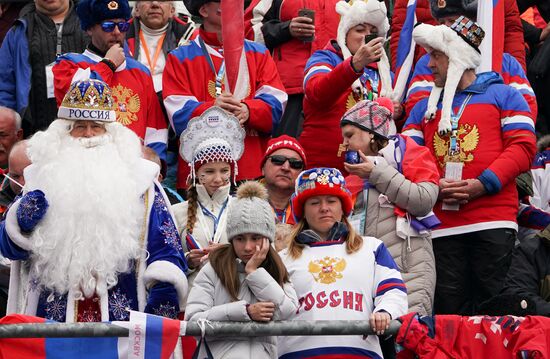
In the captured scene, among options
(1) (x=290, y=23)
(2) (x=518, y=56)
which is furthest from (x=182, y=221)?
(2) (x=518, y=56)

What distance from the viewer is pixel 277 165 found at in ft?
30.3

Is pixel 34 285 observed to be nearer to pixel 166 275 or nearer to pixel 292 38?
pixel 166 275

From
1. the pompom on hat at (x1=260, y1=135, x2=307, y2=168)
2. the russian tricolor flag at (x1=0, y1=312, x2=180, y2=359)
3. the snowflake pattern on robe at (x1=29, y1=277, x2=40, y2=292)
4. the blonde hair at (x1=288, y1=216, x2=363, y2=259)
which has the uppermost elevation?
the pompom on hat at (x1=260, y1=135, x2=307, y2=168)

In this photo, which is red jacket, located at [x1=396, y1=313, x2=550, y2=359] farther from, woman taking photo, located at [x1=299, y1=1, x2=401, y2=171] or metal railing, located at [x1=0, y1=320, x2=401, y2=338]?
woman taking photo, located at [x1=299, y1=1, x2=401, y2=171]

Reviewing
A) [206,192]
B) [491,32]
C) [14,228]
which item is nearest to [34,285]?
[14,228]

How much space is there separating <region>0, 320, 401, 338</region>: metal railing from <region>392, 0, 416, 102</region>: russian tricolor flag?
3730mm

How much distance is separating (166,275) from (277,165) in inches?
77.7

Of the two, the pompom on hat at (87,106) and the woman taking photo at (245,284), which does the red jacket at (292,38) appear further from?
the woman taking photo at (245,284)

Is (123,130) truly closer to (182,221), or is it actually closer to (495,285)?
(182,221)

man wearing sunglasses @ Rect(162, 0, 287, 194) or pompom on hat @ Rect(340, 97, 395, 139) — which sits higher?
man wearing sunglasses @ Rect(162, 0, 287, 194)

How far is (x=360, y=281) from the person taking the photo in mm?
7605

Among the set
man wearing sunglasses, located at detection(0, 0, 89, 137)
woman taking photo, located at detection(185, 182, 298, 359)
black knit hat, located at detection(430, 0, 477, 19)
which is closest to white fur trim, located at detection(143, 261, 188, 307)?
woman taking photo, located at detection(185, 182, 298, 359)

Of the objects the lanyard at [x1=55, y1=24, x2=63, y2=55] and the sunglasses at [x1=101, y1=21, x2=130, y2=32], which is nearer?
the sunglasses at [x1=101, y1=21, x2=130, y2=32]

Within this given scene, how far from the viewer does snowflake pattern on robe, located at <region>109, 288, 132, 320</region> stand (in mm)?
7523
